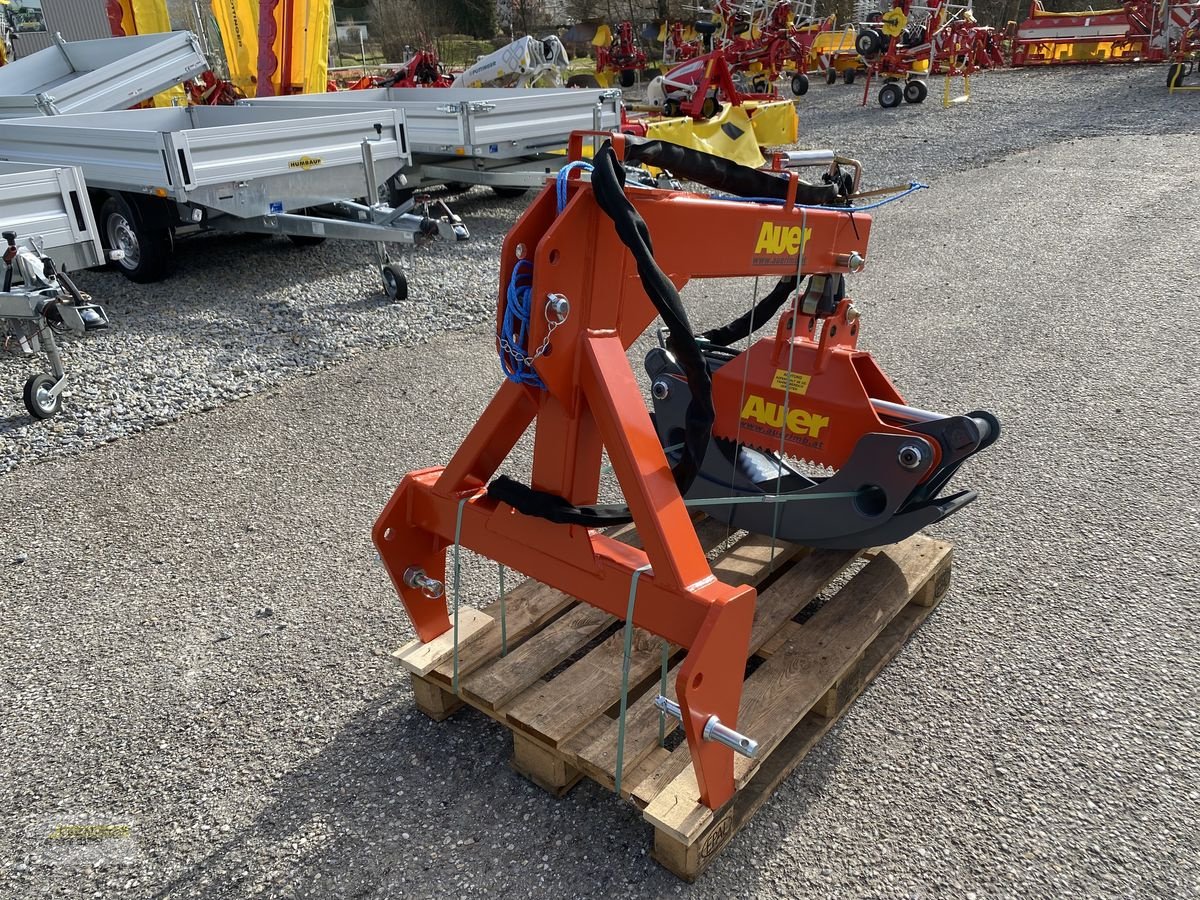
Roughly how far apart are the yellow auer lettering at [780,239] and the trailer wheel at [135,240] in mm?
6307

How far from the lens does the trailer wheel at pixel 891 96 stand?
1650 cm

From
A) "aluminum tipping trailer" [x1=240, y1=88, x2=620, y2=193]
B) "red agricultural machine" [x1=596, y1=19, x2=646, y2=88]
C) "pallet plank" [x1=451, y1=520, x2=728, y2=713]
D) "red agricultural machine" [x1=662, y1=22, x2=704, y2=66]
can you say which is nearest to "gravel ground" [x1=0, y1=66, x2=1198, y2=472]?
"aluminum tipping trailer" [x1=240, y1=88, x2=620, y2=193]

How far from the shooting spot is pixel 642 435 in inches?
85.7

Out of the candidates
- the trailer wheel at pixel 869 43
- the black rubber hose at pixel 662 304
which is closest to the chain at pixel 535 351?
the black rubber hose at pixel 662 304

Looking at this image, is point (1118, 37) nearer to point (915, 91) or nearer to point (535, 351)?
point (915, 91)

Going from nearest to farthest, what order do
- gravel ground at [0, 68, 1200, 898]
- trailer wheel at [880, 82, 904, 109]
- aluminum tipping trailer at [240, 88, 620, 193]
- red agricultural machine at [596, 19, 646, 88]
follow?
gravel ground at [0, 68, 1200, 898] < aluminum tipping trailer at [240, 88, 620, 193] < trailer wheel at [880, 82, 904, 109] < red agricultural machine at [596, 19, 646, 88]

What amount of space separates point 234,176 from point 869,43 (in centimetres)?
1449

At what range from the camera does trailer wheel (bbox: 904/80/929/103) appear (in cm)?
1658

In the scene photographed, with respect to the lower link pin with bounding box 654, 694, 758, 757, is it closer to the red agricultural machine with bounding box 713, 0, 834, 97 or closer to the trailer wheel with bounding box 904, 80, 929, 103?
the red agricultural machine with bounding box 713, 0, 834, 97

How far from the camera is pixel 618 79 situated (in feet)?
74.8

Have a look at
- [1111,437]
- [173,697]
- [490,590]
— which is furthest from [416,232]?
[1111,437]

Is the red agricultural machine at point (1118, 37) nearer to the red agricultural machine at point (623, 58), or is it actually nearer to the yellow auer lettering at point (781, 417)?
the red agricultural machine at point (623, 58)

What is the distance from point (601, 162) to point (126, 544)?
3.06 m

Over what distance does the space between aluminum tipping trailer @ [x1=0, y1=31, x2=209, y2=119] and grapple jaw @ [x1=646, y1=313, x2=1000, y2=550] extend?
856 cm
